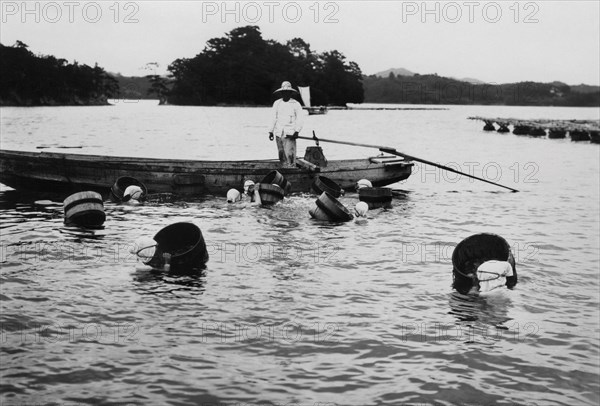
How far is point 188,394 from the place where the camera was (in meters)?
6.42

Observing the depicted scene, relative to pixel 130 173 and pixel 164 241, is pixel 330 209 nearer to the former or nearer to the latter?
pixel 164 241

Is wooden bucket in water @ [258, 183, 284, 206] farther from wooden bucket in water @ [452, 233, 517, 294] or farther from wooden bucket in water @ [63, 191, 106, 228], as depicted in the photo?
wooden bucket in water @ [452, 233, 517, 294]

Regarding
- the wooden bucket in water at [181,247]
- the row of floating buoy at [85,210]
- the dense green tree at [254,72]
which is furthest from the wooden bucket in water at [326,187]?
the dense green tree at [254,72]

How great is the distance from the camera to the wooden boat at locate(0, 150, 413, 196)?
1806 centimetres

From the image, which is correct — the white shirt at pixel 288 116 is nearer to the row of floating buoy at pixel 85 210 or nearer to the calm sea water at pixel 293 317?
the calm sea water at pixel 293 317

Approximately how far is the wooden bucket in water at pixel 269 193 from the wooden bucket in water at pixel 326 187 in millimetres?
1314

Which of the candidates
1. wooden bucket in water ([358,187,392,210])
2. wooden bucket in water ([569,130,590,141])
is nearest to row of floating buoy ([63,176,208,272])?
wooden bucket in water ([358,187,392,210])

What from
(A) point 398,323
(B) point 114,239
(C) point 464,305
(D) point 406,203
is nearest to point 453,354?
(A) point 398,323

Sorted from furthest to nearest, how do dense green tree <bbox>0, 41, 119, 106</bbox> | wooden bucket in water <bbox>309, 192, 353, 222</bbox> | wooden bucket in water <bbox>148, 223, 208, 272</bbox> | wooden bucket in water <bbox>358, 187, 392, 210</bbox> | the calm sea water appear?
dense green tree <bbox>0, 41, 119, 106</bbox> → wooden bucket in water <bbox>358, 187, 392, 210</bbox> → wooden bucket in water <bbox>309, 192, 353, 222</bbox> → wooden bucket in water <bbox>148, 223, 208, 272</bbox> → the calm sea water

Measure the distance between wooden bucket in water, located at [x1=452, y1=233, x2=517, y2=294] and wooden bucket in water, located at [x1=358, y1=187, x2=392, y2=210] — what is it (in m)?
7.68

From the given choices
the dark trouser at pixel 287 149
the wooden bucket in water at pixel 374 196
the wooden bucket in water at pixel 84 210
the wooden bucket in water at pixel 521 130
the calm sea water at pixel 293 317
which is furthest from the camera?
the wooden bucket in water at pixel 521 130

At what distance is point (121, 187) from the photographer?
18.0 meters

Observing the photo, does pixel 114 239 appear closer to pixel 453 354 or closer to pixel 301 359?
pixel 301 359

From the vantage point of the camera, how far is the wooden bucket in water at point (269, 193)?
17.3 m
